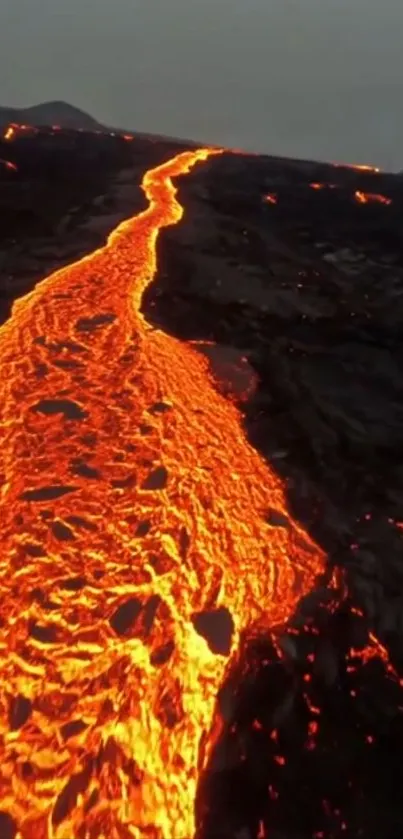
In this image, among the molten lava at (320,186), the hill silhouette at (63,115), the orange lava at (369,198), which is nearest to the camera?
the orange lava at (369,198)

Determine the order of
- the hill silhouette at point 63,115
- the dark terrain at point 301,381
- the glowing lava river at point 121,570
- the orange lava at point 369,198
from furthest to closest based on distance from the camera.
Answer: the hill silhouette at point 63,115
the orange lava at point 369,198
the dark terrain at point 301,381
the glowing lava river at point 121,570

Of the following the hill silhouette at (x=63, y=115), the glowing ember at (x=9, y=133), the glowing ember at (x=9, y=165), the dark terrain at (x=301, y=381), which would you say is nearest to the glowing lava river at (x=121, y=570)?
the dark terrain at (x=301, y=381)

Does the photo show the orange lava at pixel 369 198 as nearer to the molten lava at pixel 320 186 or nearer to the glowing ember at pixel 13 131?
the molten lava at pixel 320 186

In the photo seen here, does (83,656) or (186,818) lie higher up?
(83,656)

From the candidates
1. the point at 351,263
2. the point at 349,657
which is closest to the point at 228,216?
the point at 351,263

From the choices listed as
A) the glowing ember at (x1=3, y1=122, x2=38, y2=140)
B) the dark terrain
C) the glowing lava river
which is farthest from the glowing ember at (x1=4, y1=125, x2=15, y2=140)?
the glowing lava river

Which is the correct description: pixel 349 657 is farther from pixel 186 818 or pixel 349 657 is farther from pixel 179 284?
pixel 179 284

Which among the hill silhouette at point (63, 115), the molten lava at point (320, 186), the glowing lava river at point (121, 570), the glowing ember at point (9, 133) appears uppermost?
the hill silhouette at point (63, 115)
